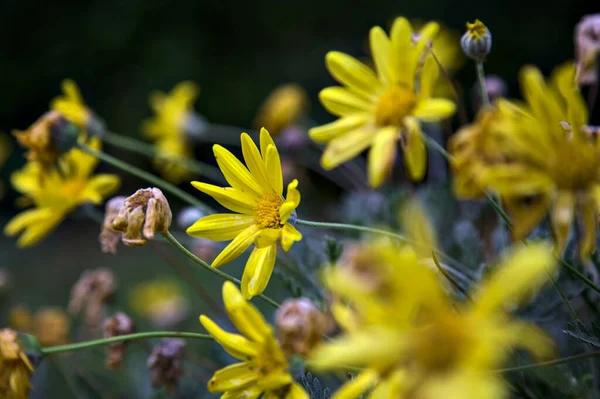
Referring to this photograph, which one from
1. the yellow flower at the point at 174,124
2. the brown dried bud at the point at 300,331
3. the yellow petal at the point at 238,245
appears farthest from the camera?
the yellow flower at the point at 174,124

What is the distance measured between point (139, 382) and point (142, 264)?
2101mm

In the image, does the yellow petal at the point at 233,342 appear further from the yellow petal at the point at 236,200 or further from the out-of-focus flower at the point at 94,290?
the out-of-focus flower at the point at 94,290

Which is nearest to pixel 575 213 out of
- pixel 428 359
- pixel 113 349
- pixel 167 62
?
pixel 428 359

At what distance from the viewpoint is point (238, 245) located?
0.74 metres

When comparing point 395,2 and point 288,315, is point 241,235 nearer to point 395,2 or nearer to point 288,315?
point 288,315

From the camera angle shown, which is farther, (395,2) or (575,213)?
(395,2)

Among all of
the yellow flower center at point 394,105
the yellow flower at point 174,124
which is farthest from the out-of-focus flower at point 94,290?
the yellow flower center at point 394,105

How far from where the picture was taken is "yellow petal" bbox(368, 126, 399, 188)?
624 mm

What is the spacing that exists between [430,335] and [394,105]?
0.37m

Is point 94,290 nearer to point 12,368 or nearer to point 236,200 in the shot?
point 12,368

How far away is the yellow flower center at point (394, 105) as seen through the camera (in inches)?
29.9

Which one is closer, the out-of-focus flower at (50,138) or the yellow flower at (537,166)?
the yellow flower at (537,166)

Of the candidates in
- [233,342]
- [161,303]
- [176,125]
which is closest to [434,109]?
[233,342]

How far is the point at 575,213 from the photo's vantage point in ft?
1.82
